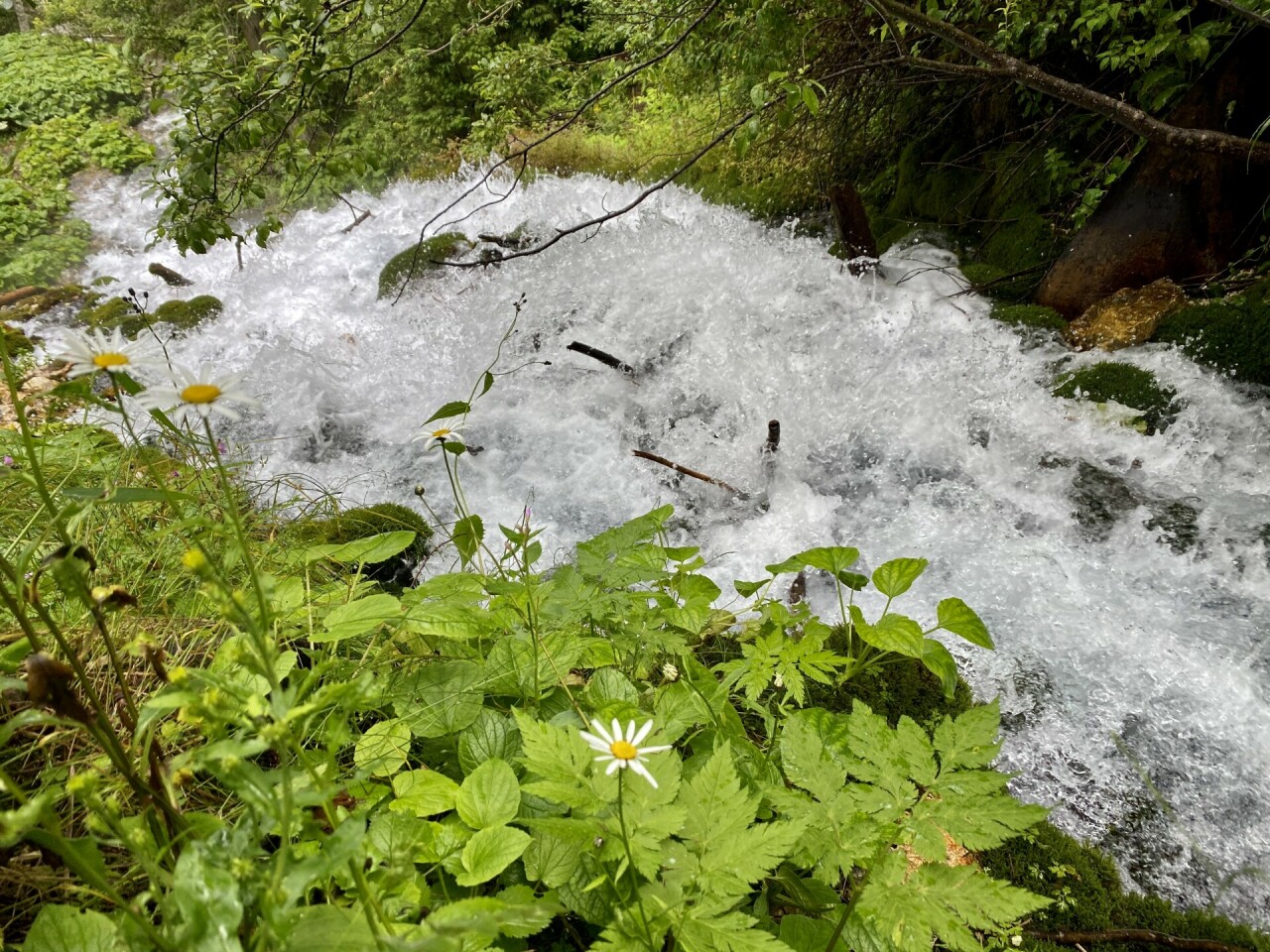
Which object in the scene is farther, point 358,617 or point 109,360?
point 358,617

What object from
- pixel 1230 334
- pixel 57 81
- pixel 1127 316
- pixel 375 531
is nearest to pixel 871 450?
pixel 1127 316

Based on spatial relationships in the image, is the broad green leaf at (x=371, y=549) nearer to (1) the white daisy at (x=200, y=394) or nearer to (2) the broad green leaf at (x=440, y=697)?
(2) the broad green leaf at (x=440, y=697)

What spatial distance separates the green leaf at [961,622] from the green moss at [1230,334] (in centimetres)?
293

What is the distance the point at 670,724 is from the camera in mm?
1179

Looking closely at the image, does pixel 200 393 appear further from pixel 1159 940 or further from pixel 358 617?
pixel 1159 940

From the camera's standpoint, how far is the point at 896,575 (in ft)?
4.88

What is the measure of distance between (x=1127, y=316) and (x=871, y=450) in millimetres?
1585

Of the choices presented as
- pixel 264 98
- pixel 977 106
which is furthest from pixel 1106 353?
pixel 264 98

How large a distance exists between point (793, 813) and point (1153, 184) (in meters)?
Result: 4.33

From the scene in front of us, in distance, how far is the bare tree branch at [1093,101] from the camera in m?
2.76

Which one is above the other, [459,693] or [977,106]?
[977,106]

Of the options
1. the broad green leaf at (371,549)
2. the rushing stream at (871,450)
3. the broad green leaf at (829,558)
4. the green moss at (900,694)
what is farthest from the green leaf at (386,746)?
the rushing stream at (871,450)

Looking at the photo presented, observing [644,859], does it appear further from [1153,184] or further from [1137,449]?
[1153,184]

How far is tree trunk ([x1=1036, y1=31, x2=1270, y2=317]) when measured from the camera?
3346 millimetres
